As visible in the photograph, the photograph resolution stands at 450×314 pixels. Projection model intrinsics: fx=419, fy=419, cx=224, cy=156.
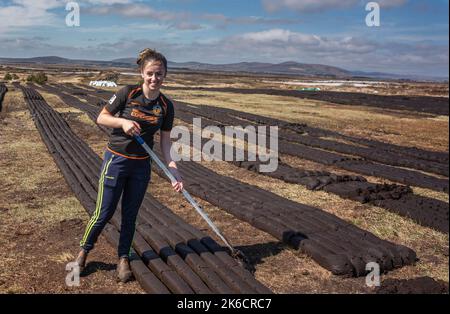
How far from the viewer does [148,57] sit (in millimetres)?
4414

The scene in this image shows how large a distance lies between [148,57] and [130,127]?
0.78 m

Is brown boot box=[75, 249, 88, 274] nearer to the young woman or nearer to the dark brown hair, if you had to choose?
the young woman

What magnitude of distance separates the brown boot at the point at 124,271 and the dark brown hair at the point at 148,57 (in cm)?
245

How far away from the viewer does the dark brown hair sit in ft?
14.5

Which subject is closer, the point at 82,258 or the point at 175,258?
the point at 82,258

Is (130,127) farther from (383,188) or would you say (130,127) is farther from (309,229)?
(383,188)

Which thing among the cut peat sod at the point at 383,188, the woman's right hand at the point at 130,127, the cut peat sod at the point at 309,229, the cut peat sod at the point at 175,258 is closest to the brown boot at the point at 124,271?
the cut peat sod at the point at 175,258

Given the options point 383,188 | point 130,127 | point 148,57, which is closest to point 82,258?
point 130,127

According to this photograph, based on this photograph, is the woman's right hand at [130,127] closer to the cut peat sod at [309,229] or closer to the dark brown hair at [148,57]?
the dark brown hair at [148,57]

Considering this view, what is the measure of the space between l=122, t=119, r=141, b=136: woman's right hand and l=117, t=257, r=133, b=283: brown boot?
6.13 ft

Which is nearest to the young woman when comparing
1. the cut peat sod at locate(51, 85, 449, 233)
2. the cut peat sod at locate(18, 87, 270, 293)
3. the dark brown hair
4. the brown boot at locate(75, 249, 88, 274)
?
the dark brown hair

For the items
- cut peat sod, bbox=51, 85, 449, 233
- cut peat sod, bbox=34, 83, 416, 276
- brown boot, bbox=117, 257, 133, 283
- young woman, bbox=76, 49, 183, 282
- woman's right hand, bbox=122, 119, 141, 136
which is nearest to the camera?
woman's right hand, bbox=122, 119, 141, 136
